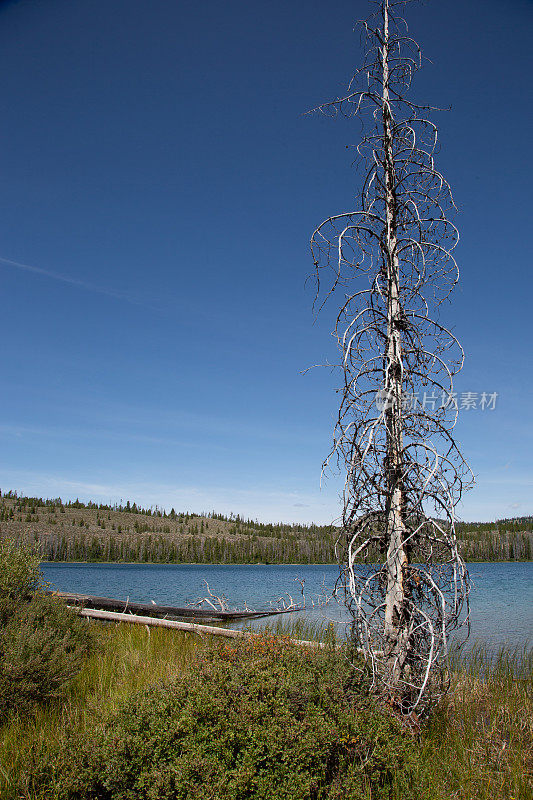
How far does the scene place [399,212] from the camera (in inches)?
251

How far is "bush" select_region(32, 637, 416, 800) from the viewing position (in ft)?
11.3

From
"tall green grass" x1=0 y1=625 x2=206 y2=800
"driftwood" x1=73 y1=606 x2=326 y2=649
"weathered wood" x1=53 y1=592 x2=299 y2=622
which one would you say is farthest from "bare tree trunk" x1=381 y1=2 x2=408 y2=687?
"weathered wood" x1=53 y1=592 x2=299 y2=622

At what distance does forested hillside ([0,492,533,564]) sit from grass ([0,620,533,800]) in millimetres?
103365

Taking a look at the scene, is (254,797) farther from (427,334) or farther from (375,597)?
(427,334)

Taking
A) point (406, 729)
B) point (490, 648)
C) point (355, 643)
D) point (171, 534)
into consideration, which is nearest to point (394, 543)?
point (355, 643)

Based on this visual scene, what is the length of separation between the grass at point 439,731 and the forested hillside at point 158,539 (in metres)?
103

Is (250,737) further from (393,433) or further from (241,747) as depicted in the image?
(393,433)

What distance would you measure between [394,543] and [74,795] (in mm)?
3532

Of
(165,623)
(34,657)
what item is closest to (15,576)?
(34,657)

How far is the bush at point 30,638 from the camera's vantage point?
570 centimetres

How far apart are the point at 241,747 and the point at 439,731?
2.64m

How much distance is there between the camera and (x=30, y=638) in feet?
19.7

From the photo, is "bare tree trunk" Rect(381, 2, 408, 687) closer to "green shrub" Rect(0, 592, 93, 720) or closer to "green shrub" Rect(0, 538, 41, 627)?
"green shrub" Rect(0, 592, 93, 720)

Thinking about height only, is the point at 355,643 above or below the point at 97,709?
above
